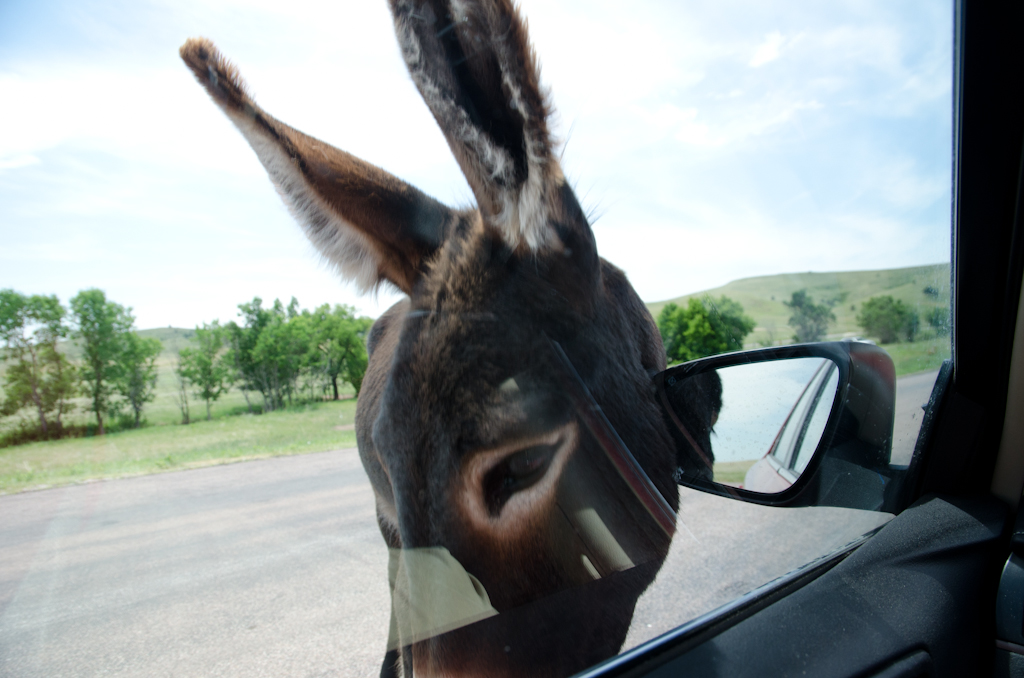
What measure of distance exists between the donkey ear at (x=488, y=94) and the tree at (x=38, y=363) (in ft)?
3.01

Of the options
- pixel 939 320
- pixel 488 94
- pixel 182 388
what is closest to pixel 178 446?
pixel 182 388

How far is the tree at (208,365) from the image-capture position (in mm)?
1364

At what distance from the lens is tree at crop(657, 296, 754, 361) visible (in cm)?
202

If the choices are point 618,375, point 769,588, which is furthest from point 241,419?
point 769,588

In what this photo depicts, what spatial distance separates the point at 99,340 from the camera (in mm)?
1163

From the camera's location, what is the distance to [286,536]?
1937mm

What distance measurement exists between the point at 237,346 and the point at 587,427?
1021mm

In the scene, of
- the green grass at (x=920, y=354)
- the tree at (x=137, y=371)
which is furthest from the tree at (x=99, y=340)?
the green grass at (x=920, y=354)

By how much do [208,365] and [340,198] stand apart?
0.61 m

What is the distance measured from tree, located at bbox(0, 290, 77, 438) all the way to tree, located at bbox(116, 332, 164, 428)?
108mm

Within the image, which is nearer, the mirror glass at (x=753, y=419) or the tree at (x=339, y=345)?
the tree at (x=339, y=345)

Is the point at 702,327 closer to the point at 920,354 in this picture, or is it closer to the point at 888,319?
the point at 888,319

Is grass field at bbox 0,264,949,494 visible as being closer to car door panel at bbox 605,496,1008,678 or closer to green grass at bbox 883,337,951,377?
green grass at bbox 883,337,951,377

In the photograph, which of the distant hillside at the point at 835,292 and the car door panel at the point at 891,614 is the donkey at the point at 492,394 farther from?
the distant hillside at the point at 835,292
